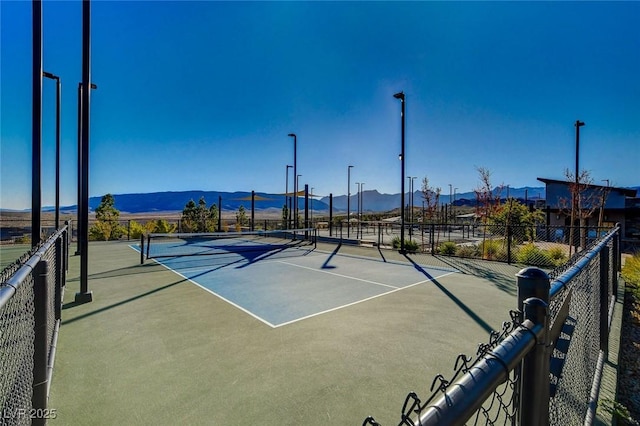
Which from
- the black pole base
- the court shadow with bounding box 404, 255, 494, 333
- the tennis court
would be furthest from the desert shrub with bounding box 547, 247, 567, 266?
the black pole base

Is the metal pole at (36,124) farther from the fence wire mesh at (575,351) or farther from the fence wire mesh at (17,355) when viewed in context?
the fence wire mesh at (575,351)

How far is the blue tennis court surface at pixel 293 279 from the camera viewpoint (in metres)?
5.27

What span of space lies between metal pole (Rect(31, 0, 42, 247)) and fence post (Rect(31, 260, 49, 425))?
3.53 meters

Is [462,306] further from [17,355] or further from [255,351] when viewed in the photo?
[17,355]

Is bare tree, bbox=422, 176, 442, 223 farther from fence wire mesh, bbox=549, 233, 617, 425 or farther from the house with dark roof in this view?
fence wire mesh, bbox=549, 233, 617, 425

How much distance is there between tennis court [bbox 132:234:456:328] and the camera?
525 cm

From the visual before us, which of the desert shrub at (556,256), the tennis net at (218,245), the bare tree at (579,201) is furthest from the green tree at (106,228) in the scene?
the bare tree at (579,201)

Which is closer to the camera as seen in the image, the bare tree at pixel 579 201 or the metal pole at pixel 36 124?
the metal pole at pixel 36 124

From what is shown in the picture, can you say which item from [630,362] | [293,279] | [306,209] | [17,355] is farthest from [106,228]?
[630,362]

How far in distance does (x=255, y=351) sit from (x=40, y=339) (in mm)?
2074

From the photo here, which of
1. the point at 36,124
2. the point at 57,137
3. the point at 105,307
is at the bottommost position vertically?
the point at 105,307

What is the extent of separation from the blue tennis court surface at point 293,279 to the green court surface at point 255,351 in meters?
0.09

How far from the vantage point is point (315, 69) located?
535 inches

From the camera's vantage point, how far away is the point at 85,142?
5.34 metres
